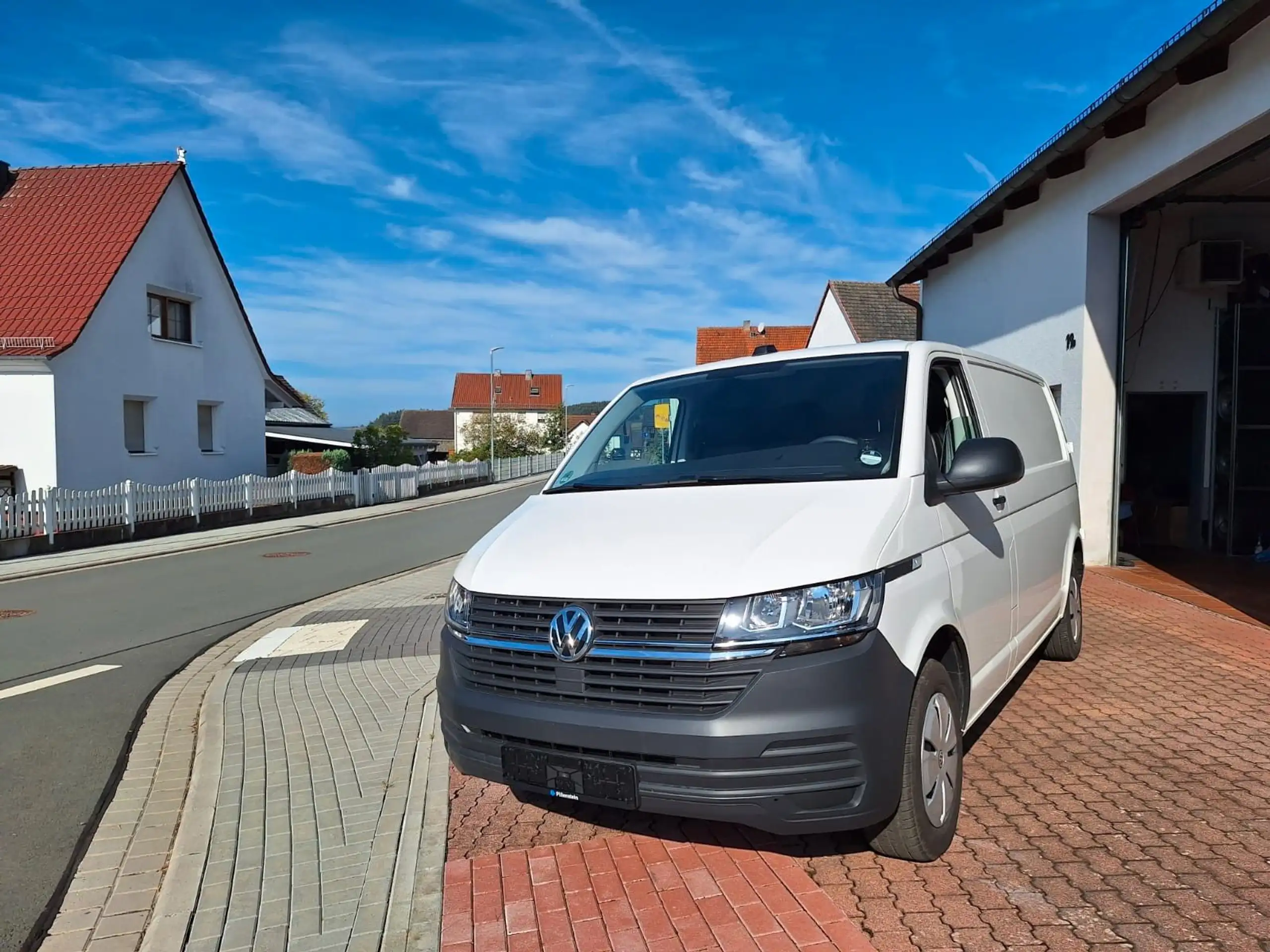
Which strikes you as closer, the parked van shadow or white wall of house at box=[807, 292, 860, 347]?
the parked van shadow

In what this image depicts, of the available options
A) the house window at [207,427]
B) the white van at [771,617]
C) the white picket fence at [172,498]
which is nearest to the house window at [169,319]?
the house window at [207,427]

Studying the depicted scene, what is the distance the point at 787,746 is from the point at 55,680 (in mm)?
6495

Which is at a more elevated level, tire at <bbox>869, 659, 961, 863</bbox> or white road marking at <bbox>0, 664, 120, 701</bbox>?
tire at <bbox>869, 659, 961, 863</bbox>

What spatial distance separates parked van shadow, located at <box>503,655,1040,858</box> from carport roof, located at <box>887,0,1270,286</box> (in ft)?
22.2

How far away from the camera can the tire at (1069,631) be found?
6.11m

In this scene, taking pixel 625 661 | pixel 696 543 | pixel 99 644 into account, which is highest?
pixel 696 543

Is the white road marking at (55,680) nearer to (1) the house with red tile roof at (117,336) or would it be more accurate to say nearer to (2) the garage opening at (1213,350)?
(2) the garage opening at (1213,350)

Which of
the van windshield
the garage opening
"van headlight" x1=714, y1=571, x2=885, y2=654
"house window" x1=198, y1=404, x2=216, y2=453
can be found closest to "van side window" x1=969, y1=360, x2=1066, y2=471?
the van windshield

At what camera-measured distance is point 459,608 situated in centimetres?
358

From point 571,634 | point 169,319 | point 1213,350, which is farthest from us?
point 169,319

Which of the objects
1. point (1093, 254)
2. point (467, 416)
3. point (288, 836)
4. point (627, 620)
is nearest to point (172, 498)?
point (288, 836)

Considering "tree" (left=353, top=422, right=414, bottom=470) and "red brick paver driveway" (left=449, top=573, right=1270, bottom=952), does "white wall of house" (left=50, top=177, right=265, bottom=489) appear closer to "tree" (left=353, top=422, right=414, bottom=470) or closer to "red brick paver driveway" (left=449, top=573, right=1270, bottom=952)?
"tree" (left=353, top=422, right=414, bottom=470)

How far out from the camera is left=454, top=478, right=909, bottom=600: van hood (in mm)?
2965

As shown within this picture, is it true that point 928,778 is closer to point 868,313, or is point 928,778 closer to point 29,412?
point 29,412
